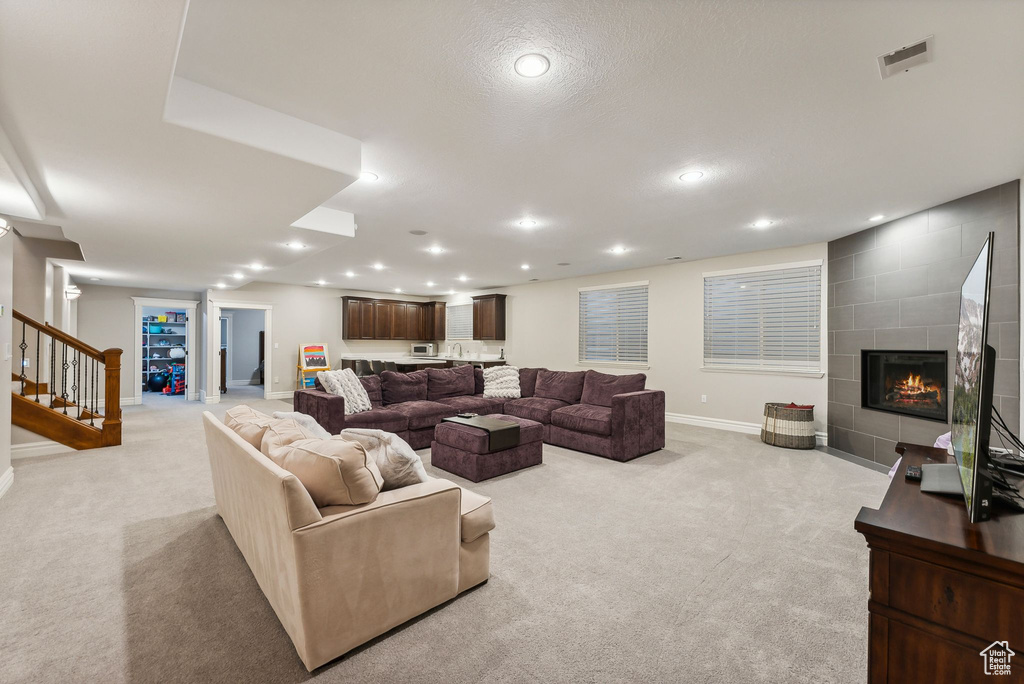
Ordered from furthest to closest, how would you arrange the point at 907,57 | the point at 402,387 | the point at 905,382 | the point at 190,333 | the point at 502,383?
the point at 190,333 < the point at 502,383 < the point at 402,387 < the point at 905,382 < the point at 907,57

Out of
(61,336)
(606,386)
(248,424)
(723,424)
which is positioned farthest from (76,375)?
(723,424)

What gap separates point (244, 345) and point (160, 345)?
1807 mm

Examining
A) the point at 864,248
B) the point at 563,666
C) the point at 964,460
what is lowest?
the point at 563,666

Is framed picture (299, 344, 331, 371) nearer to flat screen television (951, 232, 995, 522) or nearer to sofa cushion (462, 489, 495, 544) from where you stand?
sofa cushion (462, 489, 495, 544)

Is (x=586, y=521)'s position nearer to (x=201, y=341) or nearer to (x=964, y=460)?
(x=964, y=460)

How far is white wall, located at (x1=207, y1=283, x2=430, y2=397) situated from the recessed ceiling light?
877 cm

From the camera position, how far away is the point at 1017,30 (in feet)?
5.60

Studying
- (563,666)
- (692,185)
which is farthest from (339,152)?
(563,666)

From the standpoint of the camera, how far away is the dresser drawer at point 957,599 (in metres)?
0.91

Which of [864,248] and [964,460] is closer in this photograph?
[964,460]

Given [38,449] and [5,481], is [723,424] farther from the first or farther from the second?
[38,449]

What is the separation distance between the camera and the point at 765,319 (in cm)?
577

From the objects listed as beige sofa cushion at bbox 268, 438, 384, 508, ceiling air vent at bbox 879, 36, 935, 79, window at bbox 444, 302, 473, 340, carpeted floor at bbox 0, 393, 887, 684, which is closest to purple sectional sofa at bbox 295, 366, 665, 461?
carpeted floor at bbox 0, 393, 887, 684

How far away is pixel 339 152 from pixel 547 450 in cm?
353
